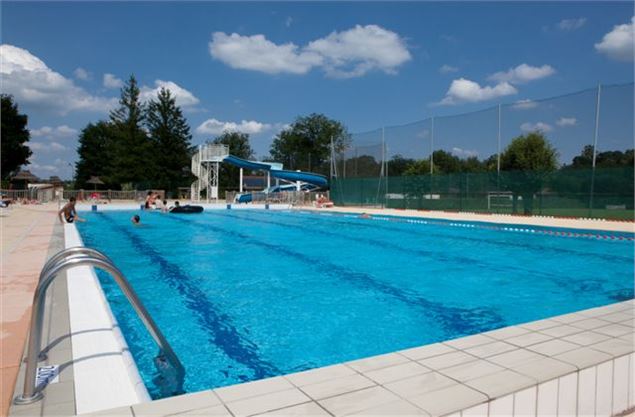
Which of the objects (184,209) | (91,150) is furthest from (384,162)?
(91,150)

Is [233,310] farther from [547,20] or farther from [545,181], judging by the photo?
[547,20]

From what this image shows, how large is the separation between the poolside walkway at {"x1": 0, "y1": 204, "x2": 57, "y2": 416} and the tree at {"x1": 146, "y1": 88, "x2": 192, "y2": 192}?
1332 inches

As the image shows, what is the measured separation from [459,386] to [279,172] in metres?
33.5

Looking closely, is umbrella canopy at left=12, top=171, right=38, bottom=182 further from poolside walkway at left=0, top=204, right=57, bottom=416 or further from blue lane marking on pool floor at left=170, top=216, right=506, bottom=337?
blue lane marking on pool floor at left=170, top=216, right=506, bottom=337

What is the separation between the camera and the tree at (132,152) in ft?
135

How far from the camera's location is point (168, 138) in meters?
43.0

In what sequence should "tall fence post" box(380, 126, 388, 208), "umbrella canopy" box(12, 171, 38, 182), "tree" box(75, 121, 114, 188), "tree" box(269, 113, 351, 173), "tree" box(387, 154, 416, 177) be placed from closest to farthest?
"tall fence post" box(380, 126, 388, 208) < "tree" box(387, 154, 416, 177) < "umbrella canopy" box(12, 171, 38, 182) < "tree" box(75, 121, 114, 188) < "tree" box(269, 113, 351, 173)

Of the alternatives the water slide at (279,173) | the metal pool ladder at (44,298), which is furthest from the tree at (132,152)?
the metal pool ladder at (44,298)

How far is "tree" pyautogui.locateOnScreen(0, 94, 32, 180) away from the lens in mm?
36281

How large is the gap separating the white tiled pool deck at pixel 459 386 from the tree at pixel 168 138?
1661 inches

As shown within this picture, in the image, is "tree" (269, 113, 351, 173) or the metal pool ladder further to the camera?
"tree" (269, 113, 351, 173)

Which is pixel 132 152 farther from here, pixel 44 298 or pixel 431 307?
pixel 44 298

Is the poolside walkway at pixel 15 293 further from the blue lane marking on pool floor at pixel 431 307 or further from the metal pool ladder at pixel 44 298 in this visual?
the blue lane marking on pool floor at pixel 431 307

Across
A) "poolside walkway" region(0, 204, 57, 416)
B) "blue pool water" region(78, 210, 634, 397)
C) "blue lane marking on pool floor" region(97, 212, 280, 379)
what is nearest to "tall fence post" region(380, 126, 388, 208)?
"blue pool water" region(78, 210, 634, 397)
